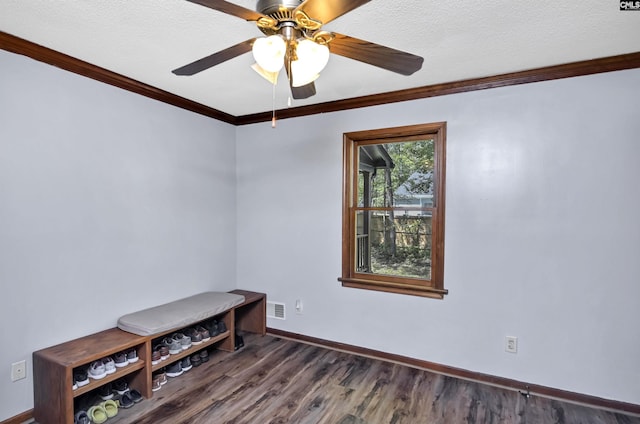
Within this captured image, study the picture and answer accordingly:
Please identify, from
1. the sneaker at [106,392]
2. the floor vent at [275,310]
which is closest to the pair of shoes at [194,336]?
the sneaker at [106,392]

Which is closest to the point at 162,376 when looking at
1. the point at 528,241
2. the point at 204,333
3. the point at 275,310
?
the point at 204,333

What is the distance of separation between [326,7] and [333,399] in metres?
2.41

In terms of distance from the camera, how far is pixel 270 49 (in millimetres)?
1349

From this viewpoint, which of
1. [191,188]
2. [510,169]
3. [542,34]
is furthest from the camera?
[191,188]

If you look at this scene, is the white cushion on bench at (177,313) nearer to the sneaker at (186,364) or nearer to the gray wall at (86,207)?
the gray wall at (86,207)

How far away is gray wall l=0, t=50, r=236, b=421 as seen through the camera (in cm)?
203

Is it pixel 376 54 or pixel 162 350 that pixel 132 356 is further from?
pixel 376 54

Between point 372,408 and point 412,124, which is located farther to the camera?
point 412,124

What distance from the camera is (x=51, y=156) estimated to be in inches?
86.4

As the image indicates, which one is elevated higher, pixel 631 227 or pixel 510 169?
pixel 510 169

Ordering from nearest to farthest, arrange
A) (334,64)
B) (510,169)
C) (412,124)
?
(334,64)
(510,169)
(412,124)

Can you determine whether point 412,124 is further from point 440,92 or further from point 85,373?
point 85,373

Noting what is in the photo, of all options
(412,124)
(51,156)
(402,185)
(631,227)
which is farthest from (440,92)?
(51,156)

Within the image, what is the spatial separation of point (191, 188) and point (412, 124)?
7.19 feet
